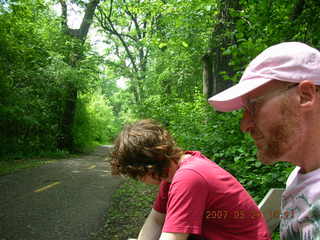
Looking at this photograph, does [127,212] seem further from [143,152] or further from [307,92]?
[307,92]

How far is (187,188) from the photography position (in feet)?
4.75

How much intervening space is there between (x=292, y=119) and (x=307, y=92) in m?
0.10

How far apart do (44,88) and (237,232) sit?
45.2 feet

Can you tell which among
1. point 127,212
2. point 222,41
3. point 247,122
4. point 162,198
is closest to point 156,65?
point 222,41

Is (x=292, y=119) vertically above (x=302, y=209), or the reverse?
(x=292, y=119)

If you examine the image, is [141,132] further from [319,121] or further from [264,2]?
[264,2]

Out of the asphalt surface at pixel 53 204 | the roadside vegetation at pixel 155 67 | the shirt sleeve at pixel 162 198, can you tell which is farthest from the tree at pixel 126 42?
the shirt sleeve at pixel 162 198

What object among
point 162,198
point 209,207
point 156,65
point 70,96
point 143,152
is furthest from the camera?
point 156,65

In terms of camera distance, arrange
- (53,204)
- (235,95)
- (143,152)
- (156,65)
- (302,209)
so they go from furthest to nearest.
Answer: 1. (156,65)
2. (53,204)
3. (143,152)
4. (235,95)
5. (302,209)

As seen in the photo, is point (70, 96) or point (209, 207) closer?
point (209, 207)

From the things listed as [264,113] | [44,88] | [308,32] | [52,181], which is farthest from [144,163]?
[44,88]

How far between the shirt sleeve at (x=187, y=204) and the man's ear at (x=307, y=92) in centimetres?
73

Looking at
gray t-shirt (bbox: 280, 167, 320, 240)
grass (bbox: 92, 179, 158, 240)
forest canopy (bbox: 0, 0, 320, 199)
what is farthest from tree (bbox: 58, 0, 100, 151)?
gray t-shirt (bbox: 280, 167, 320, 240)

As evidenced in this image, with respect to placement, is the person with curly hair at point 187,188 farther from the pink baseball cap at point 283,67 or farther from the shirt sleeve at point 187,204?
the pink baseball cap at point 283,67
